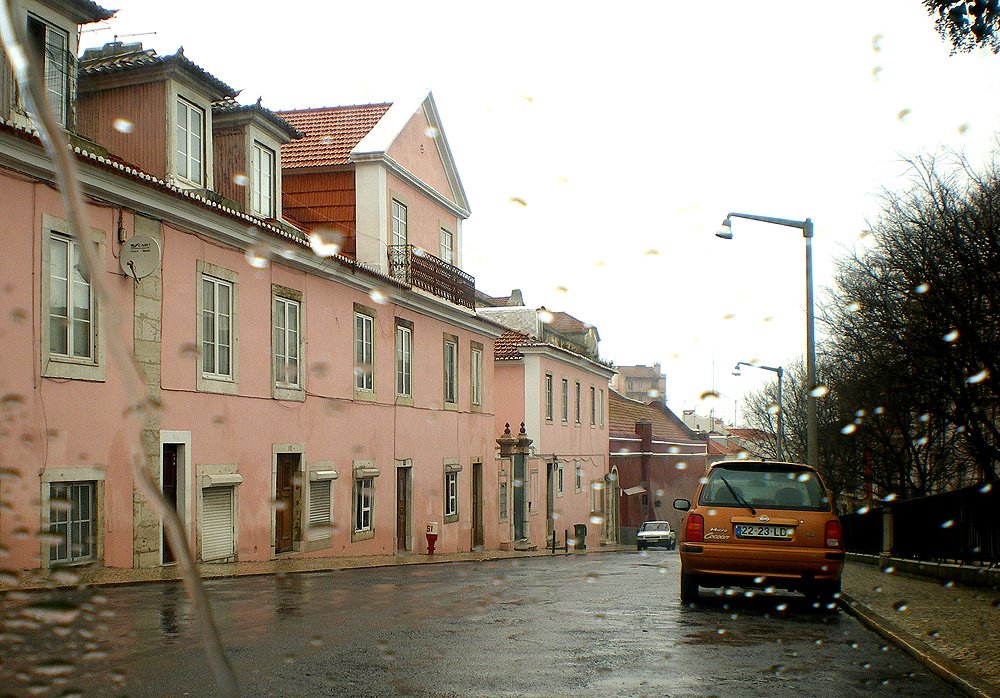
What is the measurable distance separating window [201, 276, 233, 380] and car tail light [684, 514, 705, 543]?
27.2 ft

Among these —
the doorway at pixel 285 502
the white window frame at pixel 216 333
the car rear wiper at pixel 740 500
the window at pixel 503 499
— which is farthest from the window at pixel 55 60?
the window at pixel 503 499

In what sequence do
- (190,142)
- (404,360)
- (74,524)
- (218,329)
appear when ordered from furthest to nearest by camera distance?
(404,360), (190,142), (218,329), (74,524)

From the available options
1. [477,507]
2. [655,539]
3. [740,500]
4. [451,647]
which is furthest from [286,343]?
[655,539]

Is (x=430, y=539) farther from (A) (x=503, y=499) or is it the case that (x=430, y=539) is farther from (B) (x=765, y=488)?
(B) (x=765, y=488)

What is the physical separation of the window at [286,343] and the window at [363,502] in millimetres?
3446

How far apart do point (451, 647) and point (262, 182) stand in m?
13.8

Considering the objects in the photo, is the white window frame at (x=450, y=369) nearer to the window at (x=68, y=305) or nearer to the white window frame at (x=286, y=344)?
the white window frame at (x=286, y=344)

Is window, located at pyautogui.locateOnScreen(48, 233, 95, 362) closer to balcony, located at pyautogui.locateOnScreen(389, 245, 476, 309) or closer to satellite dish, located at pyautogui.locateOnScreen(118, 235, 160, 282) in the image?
satellite dish, located at pyautogui.locateOnScreen(118, 235, 160, 282)

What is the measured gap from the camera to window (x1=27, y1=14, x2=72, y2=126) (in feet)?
44.0

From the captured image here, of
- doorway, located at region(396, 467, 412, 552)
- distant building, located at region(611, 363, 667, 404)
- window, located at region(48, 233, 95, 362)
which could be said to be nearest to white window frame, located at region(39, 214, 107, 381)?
window, located at region(48, 233, 95, 362)

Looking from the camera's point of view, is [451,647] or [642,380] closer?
[451,647]

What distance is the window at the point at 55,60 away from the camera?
1341 cm

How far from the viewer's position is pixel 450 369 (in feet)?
89.7

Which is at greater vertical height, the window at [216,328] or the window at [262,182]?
the window at [262,182]
